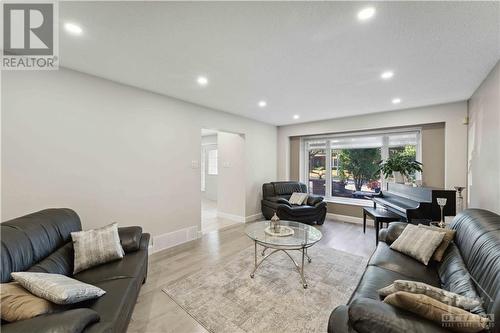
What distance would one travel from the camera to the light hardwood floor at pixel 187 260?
1843 mm

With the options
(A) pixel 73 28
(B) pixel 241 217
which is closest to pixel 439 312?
(A) pixel 73 28

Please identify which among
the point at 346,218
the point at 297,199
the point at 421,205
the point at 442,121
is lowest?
the point at 346,218

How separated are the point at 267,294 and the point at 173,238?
6.55ft

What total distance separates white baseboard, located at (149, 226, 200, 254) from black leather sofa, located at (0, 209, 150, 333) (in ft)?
3.76

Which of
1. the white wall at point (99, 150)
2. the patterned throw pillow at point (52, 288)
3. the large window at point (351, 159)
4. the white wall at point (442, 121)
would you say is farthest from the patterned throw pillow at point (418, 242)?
the white wall at point (99, 150)

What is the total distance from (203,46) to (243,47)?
15.3 inches

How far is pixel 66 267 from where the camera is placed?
69.2 inches

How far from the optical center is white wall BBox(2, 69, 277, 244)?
7.34ft

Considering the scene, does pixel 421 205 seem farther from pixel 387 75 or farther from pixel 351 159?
pixel 351 159

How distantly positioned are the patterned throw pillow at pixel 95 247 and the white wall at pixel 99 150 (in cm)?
90

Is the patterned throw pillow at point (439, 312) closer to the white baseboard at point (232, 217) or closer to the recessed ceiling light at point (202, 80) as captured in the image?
the recessed ceiling light at point (202, 80)

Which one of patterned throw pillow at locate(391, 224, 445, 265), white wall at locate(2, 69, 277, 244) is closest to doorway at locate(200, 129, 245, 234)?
white wall at locate(2, 69, 277, 244)

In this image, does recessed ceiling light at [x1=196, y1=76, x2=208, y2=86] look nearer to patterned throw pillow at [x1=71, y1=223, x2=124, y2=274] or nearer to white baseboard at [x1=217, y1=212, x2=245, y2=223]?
patterned throw pillow at [x1=71, y1=223, x2=124, y2=274]

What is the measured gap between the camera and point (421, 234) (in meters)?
2.13
